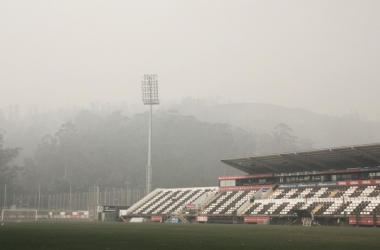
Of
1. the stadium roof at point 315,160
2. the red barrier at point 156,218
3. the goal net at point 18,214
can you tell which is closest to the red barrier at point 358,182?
the stadium roof at point 315,160

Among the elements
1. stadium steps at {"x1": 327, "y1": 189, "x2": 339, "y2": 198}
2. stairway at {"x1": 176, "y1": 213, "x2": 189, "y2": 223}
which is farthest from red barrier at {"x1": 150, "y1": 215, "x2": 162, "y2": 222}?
stadium steps at {"x1": 327, "y1": 189, "x2": 339, "y2": 198}

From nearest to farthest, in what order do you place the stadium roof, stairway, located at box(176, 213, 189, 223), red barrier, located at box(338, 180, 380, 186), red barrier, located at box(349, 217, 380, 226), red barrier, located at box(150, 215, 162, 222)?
1. red barrier, located at box(349, 217, 380, 226)
2. red barrier, located at box(338, 180, 380, 186)
3. the stadium roof
4. stairway, located at box(176, 213, 189, 223)
5. red barrier, located at box(150, 215, 162, 222)

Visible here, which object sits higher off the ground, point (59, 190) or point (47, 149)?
point (47, 149)

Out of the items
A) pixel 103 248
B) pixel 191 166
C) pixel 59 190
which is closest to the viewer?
pixel 103 248

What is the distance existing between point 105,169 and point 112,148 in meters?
24.3

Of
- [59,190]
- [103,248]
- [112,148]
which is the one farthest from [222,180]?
[112,148]

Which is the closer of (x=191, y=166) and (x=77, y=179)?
(x=77, y=179)

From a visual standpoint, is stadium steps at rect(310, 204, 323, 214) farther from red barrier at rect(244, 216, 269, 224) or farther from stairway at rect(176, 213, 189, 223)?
stairway at rect(176, 213, 189, 223)

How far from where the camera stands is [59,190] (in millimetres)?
136250

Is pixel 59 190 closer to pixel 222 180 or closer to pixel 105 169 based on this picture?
pixel 105 169

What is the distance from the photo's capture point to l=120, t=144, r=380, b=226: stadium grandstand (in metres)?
52.6

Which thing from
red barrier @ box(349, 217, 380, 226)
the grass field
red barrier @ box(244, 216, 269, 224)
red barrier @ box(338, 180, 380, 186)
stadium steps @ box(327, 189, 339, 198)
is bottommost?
red barrier @ box(244, 216, 269, 224)

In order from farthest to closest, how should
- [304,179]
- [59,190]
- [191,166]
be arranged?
1. [191,166]
2. [59,190]
3. [304,179]

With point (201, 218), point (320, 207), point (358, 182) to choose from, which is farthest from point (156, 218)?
point (358, 182)
